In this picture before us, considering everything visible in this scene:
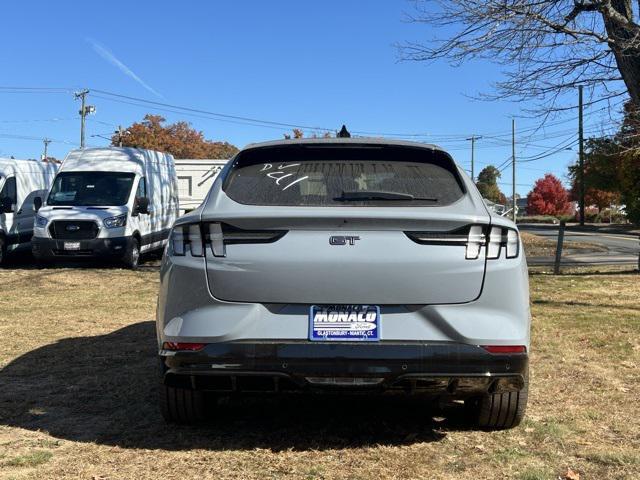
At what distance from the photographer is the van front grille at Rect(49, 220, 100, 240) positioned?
13562mm

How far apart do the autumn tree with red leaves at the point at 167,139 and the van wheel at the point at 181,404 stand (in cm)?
6464

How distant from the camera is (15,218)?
15055mm

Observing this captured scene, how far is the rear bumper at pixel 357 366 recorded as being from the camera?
10.4 ft

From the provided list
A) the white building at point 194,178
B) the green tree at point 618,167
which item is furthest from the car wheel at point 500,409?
the white building at point 194,178

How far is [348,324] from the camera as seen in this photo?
318cm

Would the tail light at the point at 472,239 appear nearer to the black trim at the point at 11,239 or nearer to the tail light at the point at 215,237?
the tail light at the point at 215,237

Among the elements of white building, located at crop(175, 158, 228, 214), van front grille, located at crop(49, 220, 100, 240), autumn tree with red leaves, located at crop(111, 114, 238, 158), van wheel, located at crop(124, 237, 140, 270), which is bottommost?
van wheel, located at crop(124, 237, 140, 270)

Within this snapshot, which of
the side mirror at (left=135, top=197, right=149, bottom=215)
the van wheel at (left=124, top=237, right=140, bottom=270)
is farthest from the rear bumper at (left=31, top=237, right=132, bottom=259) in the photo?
the side mirror at (left=135, top=197, right=149, bottom=215)

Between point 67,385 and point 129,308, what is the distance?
3866mm

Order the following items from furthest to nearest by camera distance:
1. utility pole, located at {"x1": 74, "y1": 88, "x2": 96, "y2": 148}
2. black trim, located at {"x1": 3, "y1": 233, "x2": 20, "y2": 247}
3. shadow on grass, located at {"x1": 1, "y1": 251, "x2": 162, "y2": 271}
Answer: utility pole, located at {"x1": 74, "y1": 88, "x2": 96, "y2": 148}, black trim, located at {"x1": 3, "y1": 233, "x2": 20, "y2": 247}, shadow on grass, located at {"x1": 1, "y1": 251, "x2": 162, "y2": 271}

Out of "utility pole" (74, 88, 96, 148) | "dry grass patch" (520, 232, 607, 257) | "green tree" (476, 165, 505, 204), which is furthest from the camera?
"green tree" (476, 165, 505, 204)

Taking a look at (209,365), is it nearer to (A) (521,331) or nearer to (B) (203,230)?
(B) (203,230)

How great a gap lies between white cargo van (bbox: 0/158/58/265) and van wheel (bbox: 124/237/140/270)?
308cm

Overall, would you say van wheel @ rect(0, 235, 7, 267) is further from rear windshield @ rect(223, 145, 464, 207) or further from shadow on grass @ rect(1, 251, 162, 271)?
rear windshield @ rect(223, 145, 464, 207)
